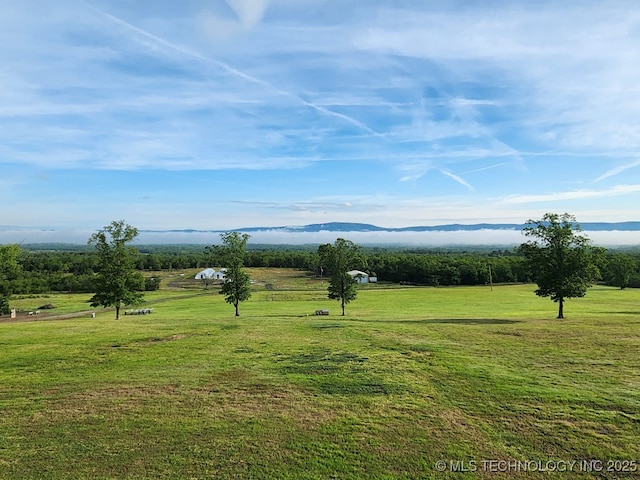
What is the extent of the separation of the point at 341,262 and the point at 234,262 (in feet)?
34.2

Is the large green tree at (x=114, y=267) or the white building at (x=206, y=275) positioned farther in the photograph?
the white building at (x=206, y=275)

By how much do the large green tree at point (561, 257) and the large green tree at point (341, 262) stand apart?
15.4 meters

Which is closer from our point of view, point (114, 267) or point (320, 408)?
point (320, 408)

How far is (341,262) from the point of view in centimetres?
3941

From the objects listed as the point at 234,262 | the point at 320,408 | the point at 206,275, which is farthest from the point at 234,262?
the point at 206,275

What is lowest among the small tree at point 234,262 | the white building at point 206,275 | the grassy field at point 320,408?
the white building at point 206,275

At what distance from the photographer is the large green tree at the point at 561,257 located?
29703 millimetres

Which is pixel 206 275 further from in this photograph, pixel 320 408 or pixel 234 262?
pixel 320 408

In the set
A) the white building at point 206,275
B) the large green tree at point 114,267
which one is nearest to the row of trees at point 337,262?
the large green tree at point 114,267

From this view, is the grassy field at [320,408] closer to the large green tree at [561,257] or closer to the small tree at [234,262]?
the large green tree at [561,257]

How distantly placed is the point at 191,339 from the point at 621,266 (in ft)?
→ 282

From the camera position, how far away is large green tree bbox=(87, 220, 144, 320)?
36.3 metres

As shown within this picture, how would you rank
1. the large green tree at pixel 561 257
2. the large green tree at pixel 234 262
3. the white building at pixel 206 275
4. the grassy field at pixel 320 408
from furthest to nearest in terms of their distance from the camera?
the white building at pixel 206 275
the large green tree at pixel 234 262
the large green tree at pixel 561 257
the grassy field at pixel 320 408

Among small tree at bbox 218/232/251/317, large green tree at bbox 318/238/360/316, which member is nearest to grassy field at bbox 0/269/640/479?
small tree at bbox 218/232/251/317
